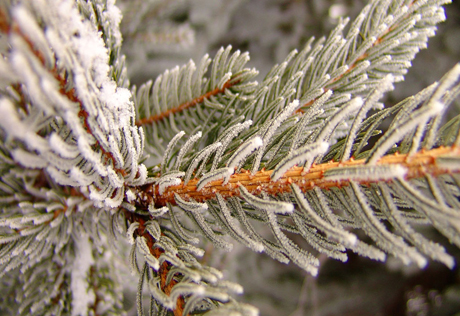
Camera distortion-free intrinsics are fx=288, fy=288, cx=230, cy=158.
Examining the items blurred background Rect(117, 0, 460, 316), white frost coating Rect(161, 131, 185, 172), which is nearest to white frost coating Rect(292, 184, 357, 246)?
white frost coating Rect(161, 131, 185, 172)

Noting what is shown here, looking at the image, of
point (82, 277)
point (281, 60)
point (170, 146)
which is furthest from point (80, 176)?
point (281, 60)

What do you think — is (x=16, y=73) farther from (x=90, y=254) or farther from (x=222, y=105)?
(x=90, y=254)

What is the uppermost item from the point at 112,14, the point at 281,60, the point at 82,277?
Answer: the point at 281,60

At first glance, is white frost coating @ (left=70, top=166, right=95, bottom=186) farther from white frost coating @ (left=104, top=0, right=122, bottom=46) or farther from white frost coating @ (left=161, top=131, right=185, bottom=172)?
white frost coating @ (left=104, top=0, right=122, bottom=46)

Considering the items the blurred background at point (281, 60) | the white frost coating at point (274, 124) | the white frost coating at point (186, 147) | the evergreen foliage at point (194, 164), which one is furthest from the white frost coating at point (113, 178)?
the blurred background at point (281, 60)

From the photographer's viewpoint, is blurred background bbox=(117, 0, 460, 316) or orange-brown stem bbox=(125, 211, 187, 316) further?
blurred background bbox=(117, 0, 460, 316)

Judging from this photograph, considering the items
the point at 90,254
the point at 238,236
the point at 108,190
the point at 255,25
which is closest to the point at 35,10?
the point at 108,190

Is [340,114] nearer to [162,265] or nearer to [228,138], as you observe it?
[228,138]

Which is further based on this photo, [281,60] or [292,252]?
[281,60]
